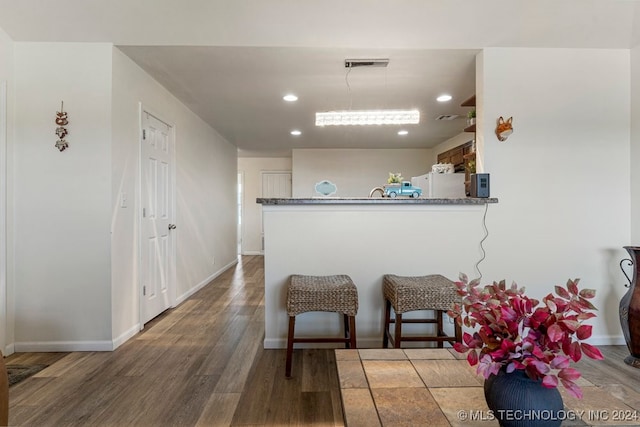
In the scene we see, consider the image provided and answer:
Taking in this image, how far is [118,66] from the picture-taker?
8.96 feet

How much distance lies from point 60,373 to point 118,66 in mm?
2348

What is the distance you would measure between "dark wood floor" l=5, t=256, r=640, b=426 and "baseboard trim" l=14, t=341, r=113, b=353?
5 cm

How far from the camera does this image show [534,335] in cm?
86

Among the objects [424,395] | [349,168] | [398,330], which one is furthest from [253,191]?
[424,395]

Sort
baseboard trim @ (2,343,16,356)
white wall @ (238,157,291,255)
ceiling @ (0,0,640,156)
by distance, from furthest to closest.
A: white wall @ (238,157,291,255) < baseboard trim @ (2,343,16,356) < ceiling @ (0,0,640,156)

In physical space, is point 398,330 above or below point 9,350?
above

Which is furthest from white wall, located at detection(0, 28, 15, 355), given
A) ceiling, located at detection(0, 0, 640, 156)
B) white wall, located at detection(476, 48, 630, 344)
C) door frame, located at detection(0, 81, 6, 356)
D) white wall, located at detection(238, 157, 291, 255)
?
white wall, located at detection(238, 157, 291, 255)

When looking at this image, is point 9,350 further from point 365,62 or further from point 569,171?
point 569,171

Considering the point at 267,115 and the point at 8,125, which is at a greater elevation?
the point at 267,115

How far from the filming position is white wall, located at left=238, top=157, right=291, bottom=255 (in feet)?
27.1

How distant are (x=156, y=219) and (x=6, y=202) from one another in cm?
115

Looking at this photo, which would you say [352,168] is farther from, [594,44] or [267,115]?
[594,44]

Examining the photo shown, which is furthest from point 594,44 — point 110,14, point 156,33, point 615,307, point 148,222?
point 148,222

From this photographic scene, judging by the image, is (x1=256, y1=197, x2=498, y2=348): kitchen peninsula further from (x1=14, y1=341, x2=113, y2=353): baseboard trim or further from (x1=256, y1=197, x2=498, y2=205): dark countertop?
(x1=14, y1=341, x2=113, y2=353): baseboard trim
